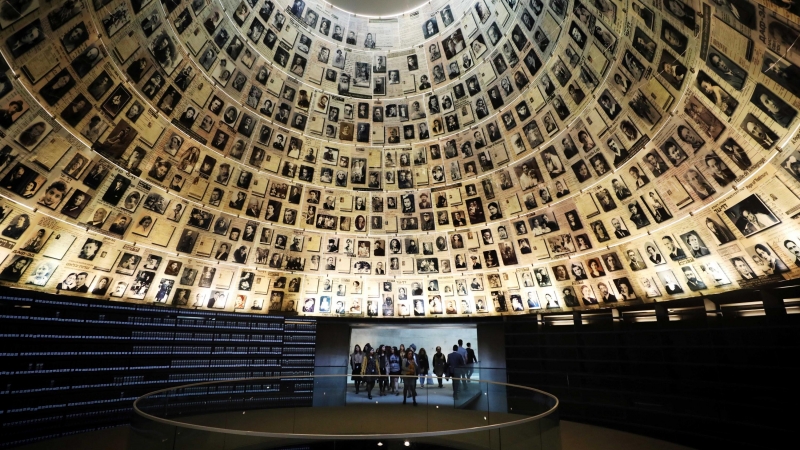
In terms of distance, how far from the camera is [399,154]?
1503 cm

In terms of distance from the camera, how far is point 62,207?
9523 mm

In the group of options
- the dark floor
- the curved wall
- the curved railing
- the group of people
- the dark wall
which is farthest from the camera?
the group of people

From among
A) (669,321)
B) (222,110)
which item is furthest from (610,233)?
(222,110)

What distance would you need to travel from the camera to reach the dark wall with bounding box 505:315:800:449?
7621 mm

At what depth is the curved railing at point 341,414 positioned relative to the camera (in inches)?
185

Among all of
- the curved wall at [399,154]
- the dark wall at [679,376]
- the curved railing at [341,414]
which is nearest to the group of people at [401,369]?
the curved railing at [341,414]

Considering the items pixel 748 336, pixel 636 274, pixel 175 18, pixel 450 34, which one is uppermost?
pixel 450 34

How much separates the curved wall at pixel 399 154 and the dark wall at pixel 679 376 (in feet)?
3.56

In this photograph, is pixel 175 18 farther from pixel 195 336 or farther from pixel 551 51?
pixel 551 51

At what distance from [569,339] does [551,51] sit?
8.80m

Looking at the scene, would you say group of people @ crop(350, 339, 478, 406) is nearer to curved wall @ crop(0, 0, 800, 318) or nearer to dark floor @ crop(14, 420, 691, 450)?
curved wall @ crop(0, 0, 800, 318)

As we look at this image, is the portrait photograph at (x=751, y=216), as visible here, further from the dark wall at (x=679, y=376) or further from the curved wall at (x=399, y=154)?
Answer: the dark wall at (x=679, y=376)

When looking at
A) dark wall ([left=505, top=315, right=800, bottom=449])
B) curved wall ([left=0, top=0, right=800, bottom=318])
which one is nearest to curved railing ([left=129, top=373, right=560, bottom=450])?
dark wall ([left=505, top=315, right=800, bottom=449])

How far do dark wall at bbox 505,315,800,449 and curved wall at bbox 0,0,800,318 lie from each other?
1085 mm
